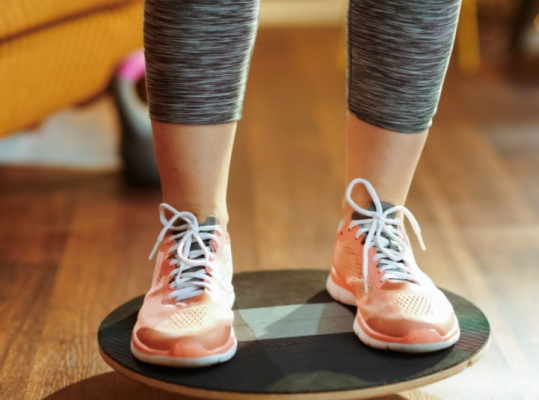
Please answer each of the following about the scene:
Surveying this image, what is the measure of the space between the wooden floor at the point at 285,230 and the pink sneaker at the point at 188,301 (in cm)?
11

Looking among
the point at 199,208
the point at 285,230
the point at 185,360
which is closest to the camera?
the point at 185,360

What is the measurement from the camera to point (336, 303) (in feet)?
3.46

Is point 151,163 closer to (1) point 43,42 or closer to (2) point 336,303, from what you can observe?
(1) point 43,42

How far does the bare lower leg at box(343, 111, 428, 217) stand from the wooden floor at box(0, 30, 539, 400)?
23 centimetres

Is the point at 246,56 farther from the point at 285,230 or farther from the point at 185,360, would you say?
the point at 285,230

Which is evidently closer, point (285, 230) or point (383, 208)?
point (383, 208)

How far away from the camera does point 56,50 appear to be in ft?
4.94

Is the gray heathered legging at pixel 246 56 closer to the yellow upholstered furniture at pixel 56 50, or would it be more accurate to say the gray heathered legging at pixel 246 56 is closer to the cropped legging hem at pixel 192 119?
the cropped legging hem at pixel 192 119

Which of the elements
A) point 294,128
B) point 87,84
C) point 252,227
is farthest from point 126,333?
point 294,128

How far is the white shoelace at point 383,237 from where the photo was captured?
3.18ft

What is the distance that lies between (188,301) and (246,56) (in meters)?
0.27

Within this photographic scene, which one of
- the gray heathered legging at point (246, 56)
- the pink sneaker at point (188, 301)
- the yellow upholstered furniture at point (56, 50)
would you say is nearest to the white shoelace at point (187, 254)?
the pink sneaker at point (188, 301)

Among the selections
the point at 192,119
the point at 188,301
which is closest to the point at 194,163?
the point at 192,119

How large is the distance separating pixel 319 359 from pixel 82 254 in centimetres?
61
